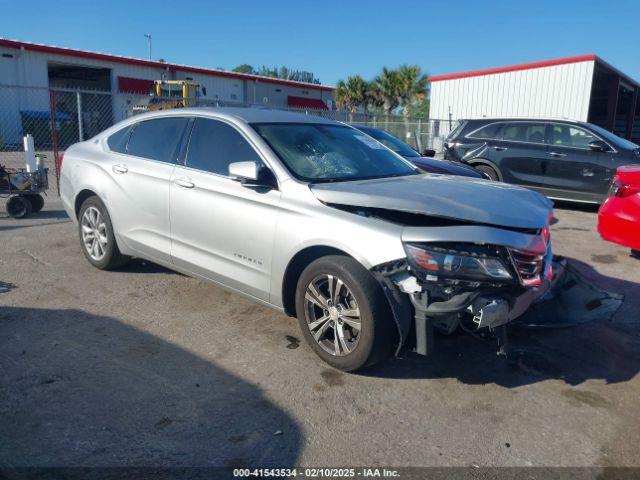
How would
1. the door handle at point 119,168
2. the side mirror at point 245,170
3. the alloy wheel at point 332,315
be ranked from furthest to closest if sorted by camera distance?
the door handle at point 119,168, the side mirror at point 245,170, the alloy wheel at point 332,315

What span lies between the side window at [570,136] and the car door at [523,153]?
0.20 m

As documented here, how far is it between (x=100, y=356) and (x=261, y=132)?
6.59 ft

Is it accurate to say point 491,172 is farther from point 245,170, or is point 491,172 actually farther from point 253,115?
point 245,170

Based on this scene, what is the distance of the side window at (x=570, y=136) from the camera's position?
9.86 m

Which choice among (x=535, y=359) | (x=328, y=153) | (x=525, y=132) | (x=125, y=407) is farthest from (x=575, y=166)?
(x=125, y=407)

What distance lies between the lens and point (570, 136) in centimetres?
1001

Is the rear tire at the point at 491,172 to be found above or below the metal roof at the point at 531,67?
below

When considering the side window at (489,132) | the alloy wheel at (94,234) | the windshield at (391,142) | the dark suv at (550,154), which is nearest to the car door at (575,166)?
the dark suv at (550,154)

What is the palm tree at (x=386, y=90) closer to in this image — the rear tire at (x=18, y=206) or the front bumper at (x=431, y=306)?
the rear tire at (x=18, y=206)

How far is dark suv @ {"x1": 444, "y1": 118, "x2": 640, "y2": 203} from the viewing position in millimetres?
9578

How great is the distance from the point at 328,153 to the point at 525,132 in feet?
24.5

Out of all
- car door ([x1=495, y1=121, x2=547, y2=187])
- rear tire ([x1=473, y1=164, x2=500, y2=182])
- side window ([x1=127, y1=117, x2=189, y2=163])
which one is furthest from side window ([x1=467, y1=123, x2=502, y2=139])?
side window ([x1=127, y1=117, x2=189, y2=163])

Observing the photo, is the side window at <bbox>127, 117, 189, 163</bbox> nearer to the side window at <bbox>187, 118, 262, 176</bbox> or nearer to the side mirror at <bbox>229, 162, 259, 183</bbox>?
the side window at <bbox>187, 118, 262, 176</bbox>

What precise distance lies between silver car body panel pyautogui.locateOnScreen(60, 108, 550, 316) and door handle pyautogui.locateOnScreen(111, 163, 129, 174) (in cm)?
4
